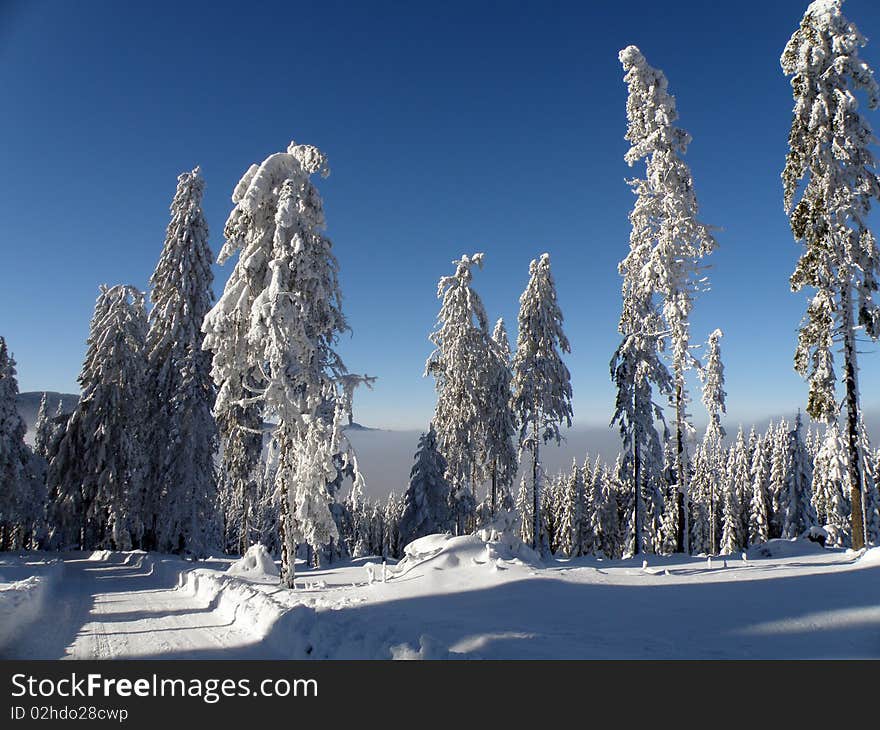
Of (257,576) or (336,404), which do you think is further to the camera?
(257,576)

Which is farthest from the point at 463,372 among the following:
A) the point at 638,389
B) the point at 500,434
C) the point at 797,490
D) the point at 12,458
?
the point at 797,490

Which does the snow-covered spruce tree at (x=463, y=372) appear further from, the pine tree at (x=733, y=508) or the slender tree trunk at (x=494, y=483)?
the pine tree at (x=733, y=508)

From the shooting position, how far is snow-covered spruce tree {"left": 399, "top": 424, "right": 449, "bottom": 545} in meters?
38.2

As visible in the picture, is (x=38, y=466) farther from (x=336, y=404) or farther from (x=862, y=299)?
(x=862, y=299)

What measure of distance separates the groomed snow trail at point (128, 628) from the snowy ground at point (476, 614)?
5 cm

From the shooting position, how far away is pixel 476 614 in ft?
34.6

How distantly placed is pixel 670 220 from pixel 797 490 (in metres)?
34.8

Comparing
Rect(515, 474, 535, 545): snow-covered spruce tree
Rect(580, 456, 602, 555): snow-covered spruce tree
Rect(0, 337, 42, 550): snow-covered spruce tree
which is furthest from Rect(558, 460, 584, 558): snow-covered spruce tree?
Rect(0, 337, 42, 550): snow-covered spruce tree

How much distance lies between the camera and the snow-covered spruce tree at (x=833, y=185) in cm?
1712

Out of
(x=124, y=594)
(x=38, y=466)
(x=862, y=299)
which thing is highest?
(x=862, y=299)

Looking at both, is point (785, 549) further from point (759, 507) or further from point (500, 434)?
point (759, 507)
